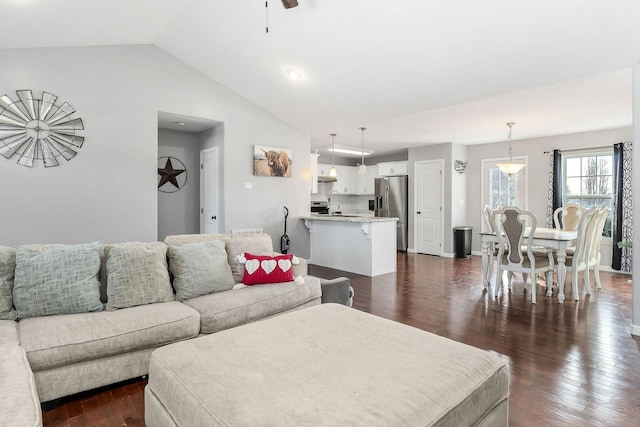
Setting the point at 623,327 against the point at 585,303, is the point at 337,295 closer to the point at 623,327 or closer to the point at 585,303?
the point at 623,327

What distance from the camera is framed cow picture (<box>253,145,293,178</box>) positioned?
5480 millimetres

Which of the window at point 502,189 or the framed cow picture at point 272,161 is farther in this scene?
the window at point 502,189

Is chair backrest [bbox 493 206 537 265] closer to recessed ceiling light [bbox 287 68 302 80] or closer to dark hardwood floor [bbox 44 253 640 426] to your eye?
dark hardwood floor [bbox 44 253 640 426]

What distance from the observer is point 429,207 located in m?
7.75

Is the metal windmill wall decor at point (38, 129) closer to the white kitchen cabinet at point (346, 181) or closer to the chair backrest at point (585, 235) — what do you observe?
the chair backrest at point (585, 235)

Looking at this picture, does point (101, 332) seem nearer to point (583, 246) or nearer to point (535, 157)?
point (583, 246)

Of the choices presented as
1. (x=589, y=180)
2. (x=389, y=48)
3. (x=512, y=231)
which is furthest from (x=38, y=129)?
(x=589, y=180)

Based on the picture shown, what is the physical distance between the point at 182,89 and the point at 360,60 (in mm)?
2446

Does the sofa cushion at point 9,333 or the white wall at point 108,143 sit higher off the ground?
the white wall at point 108,143

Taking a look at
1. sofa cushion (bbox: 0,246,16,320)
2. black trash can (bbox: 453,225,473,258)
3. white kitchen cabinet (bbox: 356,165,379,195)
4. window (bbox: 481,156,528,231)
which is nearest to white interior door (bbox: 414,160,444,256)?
black trash can (bbox: 453,225,473,258)

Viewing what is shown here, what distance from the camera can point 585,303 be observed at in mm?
3887

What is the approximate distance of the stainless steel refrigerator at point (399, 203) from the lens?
320 inches

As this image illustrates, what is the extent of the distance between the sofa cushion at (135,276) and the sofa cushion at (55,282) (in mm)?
98

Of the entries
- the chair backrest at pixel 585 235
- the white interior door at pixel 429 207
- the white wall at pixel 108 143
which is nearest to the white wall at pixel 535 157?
the white interior door at pixel 429 207
